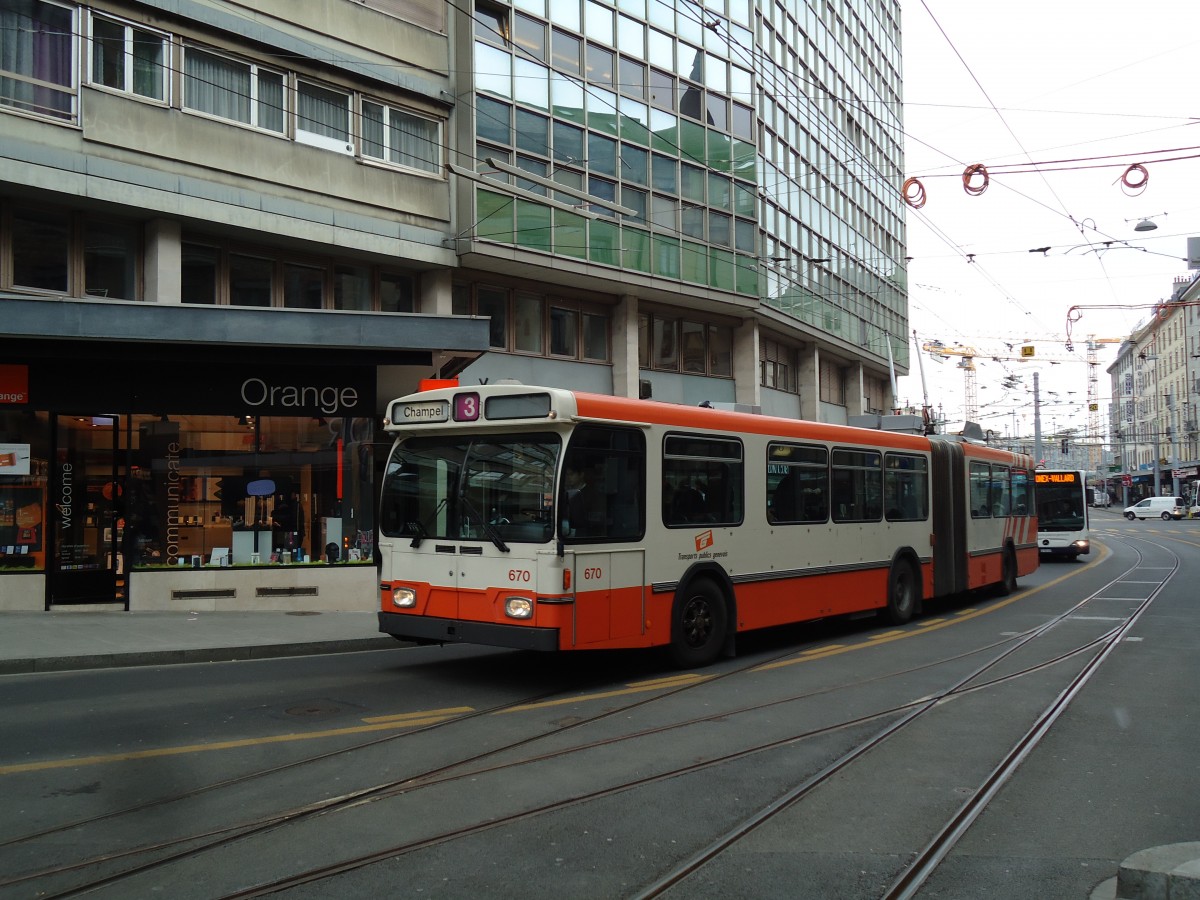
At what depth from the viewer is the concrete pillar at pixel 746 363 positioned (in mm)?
28078

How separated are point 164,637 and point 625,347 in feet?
45.9

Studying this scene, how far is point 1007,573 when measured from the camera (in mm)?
19625

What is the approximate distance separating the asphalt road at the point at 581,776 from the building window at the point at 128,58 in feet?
31.8

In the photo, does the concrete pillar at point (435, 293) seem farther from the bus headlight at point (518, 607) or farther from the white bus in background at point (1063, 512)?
the white bus in background at point (1063, 512)

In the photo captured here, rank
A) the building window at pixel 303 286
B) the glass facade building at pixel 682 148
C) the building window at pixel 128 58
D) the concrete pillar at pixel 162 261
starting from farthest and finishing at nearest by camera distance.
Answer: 1. the glass facade building at pixel 682 148
2. the building window at pixel 303 286
3. the concrete pillar at pixel 162 261
4. the building window at pixel 128 58

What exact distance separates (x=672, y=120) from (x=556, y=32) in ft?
13.1

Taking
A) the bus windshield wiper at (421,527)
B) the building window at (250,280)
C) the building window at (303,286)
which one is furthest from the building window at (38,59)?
the bus windshield wiper at (421,527)

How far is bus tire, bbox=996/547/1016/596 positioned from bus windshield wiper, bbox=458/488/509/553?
1337cm

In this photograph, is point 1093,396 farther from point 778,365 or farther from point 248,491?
point 248,491

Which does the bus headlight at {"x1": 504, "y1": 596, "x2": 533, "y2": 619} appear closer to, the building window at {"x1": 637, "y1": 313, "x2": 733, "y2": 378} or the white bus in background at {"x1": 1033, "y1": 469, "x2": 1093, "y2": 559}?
the building window at {"x1": 637, "y1": 313, "x2": 733, "y2": 378}

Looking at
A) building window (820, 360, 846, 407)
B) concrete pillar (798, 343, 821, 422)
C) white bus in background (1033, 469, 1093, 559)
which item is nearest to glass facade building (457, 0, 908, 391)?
concrete pillar (798, 343, 821, 422)

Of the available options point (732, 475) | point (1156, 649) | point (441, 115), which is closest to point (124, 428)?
point (441, 115)

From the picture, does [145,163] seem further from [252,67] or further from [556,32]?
[556,32]

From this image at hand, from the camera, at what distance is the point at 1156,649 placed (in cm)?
1224
